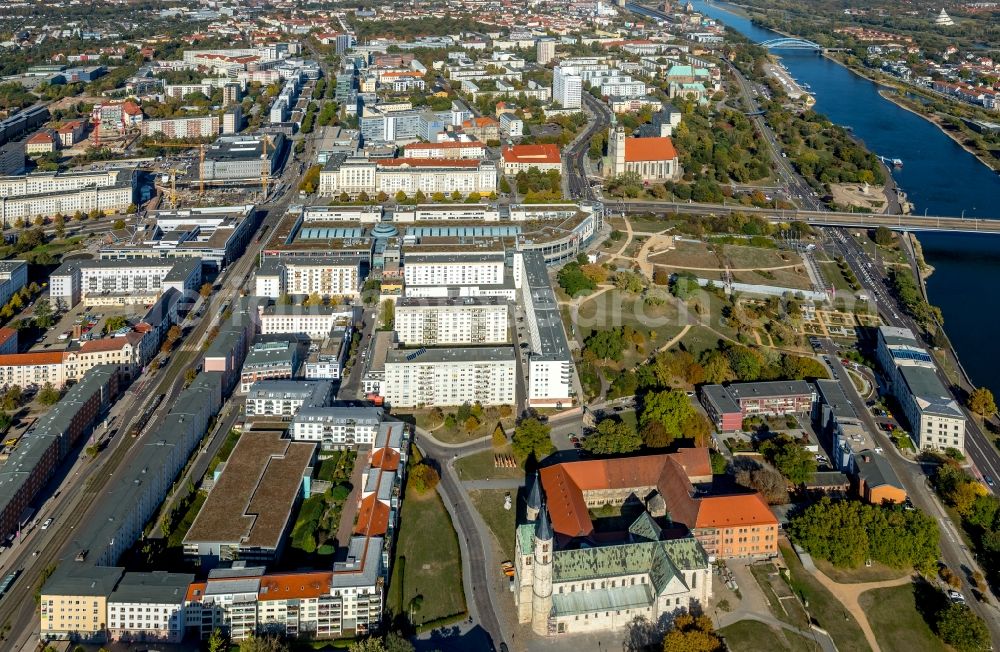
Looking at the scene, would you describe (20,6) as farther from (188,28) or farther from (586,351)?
(586,351)

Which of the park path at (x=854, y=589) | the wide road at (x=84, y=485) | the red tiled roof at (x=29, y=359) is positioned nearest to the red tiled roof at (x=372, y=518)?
the wide road at (x=84, y=485)

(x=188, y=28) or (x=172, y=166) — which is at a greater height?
(x=188, y=28)

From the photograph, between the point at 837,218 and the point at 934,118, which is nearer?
the point at 837,218

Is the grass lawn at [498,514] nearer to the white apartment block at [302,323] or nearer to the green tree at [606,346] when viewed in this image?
the green tree at [606,346]

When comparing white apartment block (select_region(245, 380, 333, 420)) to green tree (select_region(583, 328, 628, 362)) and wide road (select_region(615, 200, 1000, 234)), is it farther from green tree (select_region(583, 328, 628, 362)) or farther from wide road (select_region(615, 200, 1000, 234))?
wide road (select_region(615, 200, 1000, 234))

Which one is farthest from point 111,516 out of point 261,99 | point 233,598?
point 261,99

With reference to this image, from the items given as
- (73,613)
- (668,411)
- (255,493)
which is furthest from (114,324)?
(668,411)

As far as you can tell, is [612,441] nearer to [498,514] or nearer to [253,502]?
[498,514]
